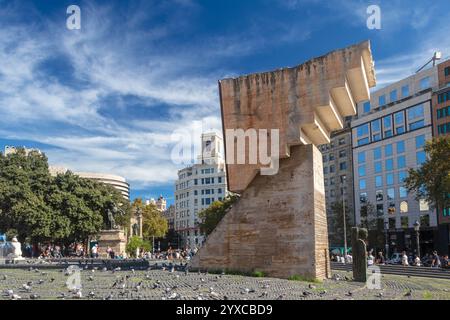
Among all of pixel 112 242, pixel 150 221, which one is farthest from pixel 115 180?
pixel 112 242

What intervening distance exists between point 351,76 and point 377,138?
5757cm

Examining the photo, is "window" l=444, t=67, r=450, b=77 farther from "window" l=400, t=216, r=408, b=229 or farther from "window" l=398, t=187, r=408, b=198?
"window" l=400, t=216, r=408, b=229

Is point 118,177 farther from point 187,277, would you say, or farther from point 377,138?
A: point 187,277

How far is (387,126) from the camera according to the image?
233 feet

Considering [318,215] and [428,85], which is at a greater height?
[428,85]

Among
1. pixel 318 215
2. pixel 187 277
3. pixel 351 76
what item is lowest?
pixel 187 277

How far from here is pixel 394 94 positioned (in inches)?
2761

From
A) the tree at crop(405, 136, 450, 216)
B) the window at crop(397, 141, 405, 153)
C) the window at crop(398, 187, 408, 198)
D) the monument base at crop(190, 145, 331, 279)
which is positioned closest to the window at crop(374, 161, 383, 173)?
the window at crop(397, 141, 405, 153)

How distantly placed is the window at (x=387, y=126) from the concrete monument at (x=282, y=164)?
5352cm

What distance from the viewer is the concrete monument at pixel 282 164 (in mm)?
18203

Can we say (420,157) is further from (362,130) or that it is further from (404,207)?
(362,130)
